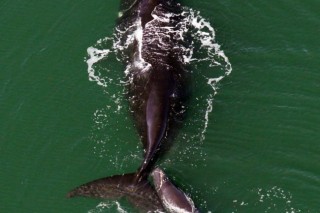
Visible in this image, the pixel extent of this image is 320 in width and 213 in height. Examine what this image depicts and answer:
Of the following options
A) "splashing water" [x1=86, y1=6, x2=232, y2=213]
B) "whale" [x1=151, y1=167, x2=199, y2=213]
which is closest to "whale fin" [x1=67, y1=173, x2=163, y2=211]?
"whale" [x1=151, y1=167, x2=199, y2=213]

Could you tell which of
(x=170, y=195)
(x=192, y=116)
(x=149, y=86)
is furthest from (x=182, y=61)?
(x=170, y=195)

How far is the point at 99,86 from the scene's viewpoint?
20578 millimetres

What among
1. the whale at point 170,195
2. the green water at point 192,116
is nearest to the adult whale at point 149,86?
the whale at point 170,195

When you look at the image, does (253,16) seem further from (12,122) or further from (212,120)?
(12,122)

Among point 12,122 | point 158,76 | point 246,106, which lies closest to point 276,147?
point 246,106

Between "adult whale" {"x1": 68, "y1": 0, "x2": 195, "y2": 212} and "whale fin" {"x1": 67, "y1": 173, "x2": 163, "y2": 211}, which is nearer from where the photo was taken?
"whale fin" {"x1": 67, "y1": 173, "x2": 163, "y2": 211}

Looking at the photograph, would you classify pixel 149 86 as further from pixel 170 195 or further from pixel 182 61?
pixel 170 195

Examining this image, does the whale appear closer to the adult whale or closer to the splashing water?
the adult whale

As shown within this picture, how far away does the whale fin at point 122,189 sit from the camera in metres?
17.3

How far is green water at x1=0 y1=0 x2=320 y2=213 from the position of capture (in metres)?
18.0

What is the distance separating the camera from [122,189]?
17.5 meters

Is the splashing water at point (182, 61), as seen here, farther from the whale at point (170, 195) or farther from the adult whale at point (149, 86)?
the whale at point (170, 195)

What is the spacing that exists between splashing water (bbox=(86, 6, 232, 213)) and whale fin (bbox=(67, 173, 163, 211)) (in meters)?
0.44

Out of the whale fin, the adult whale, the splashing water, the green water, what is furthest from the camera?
the splashing water
